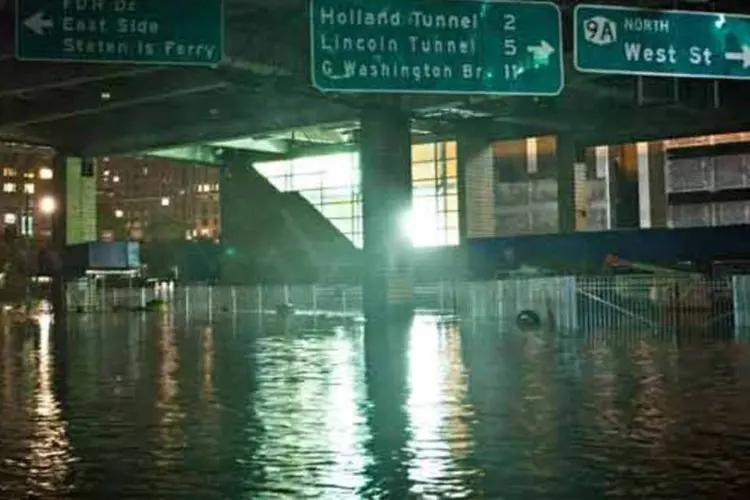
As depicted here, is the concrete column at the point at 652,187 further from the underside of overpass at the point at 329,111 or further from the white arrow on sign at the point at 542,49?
the white arrow on sign at the point at 542,49

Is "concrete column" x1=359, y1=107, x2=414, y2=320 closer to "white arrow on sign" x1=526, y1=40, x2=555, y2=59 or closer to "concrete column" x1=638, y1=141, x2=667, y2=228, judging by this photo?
"white arrow on sign" x1=526, y1=40, x2=555, y2=59

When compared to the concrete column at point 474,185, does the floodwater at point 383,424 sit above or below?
below

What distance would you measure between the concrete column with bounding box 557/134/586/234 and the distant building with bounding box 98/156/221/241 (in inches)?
2308

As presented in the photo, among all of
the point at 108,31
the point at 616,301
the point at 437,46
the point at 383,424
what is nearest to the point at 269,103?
the point at 616,301

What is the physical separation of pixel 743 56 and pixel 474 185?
34.4m

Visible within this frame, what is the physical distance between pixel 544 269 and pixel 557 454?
38584 mm

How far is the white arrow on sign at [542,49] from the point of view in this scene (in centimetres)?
2252

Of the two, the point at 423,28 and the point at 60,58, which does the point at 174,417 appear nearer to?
the point at 60,58

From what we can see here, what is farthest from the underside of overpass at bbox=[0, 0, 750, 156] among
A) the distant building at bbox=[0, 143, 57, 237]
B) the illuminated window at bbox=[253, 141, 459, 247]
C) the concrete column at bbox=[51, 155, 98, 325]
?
A: the distant building at bbox=[0, 143, 57, 237]

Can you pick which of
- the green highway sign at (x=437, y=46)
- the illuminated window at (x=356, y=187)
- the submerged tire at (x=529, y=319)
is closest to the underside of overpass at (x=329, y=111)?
the green highway sign at (x=437, y=46)

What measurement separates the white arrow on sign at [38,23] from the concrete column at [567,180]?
37562mm

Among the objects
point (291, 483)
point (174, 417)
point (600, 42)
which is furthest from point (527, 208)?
point (291, 483)

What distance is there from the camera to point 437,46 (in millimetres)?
21750

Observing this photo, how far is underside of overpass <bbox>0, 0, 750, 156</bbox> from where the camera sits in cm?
3136
